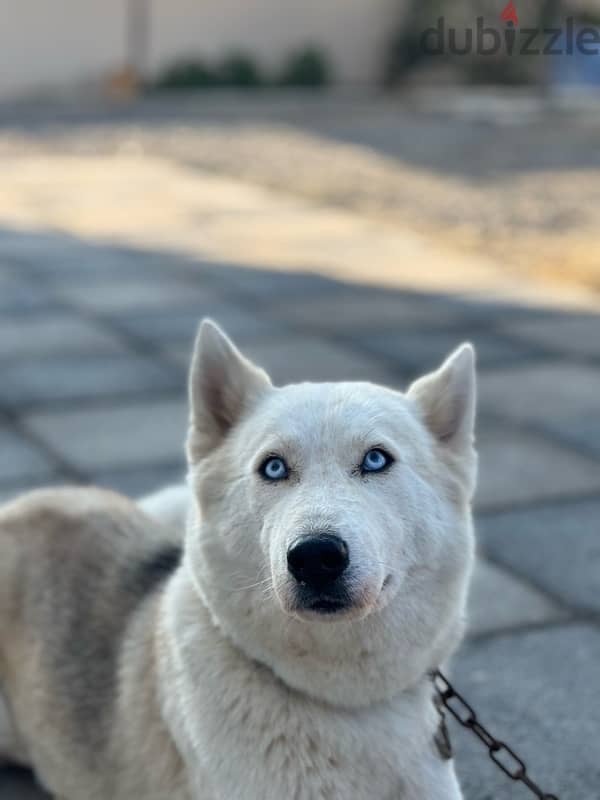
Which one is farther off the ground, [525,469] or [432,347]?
[525,469]

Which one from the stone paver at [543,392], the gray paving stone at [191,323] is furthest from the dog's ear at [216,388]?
the gray paving stone at [191,323]

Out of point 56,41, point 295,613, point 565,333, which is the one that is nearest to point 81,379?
point 565,333

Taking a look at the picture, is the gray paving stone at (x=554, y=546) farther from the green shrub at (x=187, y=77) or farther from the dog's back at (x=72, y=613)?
the green shrub at (x=187, y=77)

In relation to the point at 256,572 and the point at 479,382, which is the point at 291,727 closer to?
the point at 256,572

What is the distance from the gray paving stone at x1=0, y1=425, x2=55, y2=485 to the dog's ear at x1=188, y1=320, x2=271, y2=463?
284cm

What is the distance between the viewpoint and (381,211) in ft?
44.4

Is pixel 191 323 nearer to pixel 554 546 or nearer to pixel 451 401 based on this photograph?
pixel 554 546

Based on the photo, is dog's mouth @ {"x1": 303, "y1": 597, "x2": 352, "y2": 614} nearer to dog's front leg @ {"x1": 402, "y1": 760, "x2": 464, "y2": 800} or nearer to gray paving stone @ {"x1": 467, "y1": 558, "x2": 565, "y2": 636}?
dog's front leg @ {"x1": 402, "y1": 760, "x2": 464, "y2": 800}

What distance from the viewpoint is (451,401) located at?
10.9 feet

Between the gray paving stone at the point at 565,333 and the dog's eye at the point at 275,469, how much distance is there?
567cm

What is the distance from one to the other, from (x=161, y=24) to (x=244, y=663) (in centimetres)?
2499

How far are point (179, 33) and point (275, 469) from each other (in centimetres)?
2500

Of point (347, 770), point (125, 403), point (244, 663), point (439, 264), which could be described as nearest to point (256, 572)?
point (244, 663)

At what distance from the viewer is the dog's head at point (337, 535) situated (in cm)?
278
